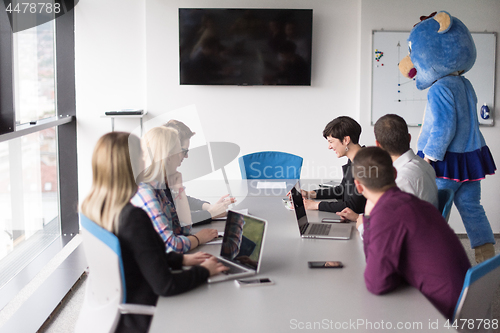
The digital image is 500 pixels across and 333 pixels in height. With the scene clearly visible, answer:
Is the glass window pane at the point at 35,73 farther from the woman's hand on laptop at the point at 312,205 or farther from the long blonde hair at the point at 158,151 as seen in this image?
the woman's hand on laptop at the point at 312,205

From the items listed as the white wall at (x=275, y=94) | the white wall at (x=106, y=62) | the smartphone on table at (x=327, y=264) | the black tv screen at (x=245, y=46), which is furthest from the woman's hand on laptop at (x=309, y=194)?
the white wall at (x=106, y=62)

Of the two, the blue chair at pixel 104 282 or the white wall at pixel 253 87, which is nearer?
the blue chair at pixel 104 282

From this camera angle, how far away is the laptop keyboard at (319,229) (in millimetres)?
2410

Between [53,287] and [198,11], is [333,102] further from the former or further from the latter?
[53,287]

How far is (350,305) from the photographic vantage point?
63.4 inches

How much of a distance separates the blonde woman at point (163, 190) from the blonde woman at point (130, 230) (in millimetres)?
250

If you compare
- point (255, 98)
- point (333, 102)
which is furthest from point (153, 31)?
point (333, 102)

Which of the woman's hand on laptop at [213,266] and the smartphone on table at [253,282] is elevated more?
the woman's hand on laptop at [213,266]

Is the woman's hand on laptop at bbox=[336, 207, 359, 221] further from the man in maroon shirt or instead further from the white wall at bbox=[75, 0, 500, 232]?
the white wall at bbox=[75, 0, 500, 232]

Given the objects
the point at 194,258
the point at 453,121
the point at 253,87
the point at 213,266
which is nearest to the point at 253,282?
the point at 213,266

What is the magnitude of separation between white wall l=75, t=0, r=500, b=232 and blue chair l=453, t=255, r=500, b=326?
3090mm

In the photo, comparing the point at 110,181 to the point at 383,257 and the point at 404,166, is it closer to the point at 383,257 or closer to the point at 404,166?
the point at 383,257

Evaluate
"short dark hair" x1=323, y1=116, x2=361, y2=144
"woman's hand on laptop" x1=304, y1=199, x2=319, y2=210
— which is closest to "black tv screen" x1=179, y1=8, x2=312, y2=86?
"short dark hair" x1=323, y1=116, x2=361, y2=144

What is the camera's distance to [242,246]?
1935 mm
